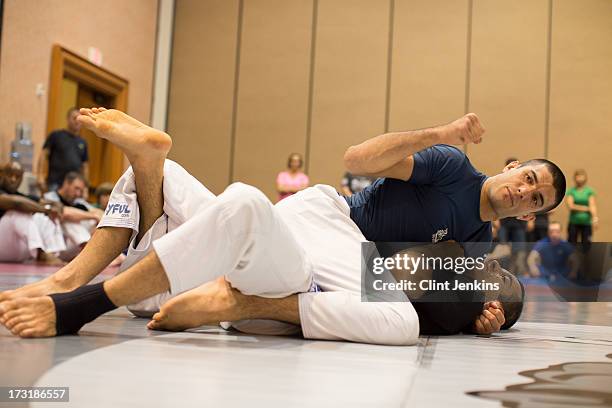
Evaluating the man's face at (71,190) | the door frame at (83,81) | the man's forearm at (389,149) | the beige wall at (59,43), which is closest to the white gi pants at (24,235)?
the man's face at (71,190)

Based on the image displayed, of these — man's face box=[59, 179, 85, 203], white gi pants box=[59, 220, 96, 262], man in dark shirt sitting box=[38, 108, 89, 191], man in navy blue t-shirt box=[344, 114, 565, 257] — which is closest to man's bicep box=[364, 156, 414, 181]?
man in navy blue t-shirt box=[344, 114, 565, 257]

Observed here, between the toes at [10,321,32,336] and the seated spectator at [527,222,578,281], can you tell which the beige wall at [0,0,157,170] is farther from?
the seated spectator at [527,222,578,281]

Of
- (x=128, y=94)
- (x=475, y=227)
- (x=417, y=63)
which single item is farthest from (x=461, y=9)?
(x=475, y=227)

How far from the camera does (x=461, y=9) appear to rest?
407 inches

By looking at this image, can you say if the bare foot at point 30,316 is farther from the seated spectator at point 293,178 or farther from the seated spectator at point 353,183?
the seated spectator at point 293,178

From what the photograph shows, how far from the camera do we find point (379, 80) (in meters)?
10.5

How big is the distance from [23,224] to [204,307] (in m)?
4.88

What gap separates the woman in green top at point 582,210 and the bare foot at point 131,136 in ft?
26.3

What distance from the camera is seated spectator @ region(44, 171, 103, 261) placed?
676cm

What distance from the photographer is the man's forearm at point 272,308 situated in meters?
2.05

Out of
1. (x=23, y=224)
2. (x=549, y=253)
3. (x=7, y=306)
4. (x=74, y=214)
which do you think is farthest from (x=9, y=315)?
(x=549, y=253)

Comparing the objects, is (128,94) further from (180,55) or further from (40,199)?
(40,199)

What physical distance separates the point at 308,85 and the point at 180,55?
2183mm

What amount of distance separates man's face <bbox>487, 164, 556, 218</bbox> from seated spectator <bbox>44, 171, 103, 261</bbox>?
507 centimetres
